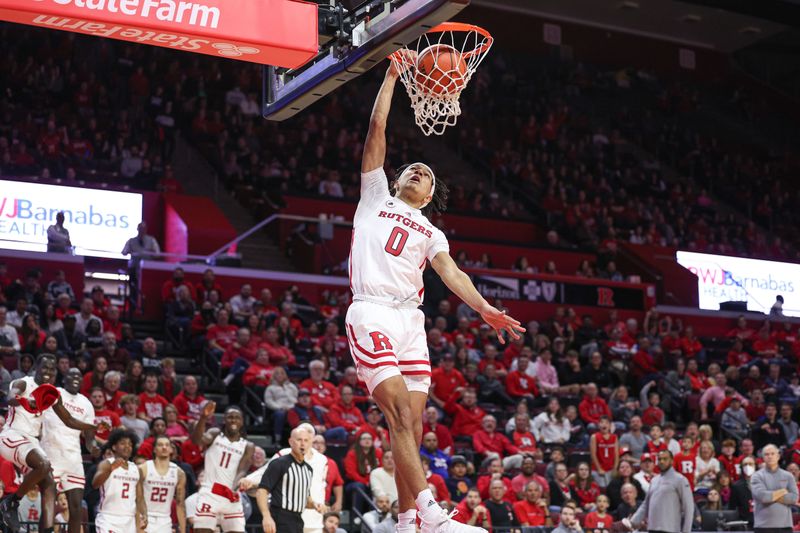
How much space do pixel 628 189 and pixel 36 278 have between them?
16.6m

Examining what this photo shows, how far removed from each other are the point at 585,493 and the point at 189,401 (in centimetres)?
540

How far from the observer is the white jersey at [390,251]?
593 cm

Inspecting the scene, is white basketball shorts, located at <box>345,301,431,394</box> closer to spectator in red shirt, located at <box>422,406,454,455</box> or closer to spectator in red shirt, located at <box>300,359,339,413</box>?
spectator in red shirt, located at <box>422,406,454,455</box>

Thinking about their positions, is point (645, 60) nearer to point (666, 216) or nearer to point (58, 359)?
point (666, 216)

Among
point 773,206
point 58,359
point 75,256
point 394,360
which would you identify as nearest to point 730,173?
point 773,206

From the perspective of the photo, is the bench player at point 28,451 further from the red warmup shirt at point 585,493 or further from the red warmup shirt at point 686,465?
the red warmup shirt at point 686,465

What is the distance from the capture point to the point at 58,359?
14266 millimetres

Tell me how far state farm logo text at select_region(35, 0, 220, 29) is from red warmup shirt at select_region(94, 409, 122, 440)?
7.20 metres

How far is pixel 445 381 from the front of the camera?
54.3ft

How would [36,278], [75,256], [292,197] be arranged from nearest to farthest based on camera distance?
[36,278] → [75,256] → [292,197]

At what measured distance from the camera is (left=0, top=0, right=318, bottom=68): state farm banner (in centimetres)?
592

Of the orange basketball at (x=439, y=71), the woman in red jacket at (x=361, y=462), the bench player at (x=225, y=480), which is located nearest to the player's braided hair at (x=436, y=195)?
the orange basketball at (x=439, y=71)

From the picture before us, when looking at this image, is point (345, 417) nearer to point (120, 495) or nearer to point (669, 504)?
point (120, 495)

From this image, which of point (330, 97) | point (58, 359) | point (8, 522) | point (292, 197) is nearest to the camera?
point (8, 522)
